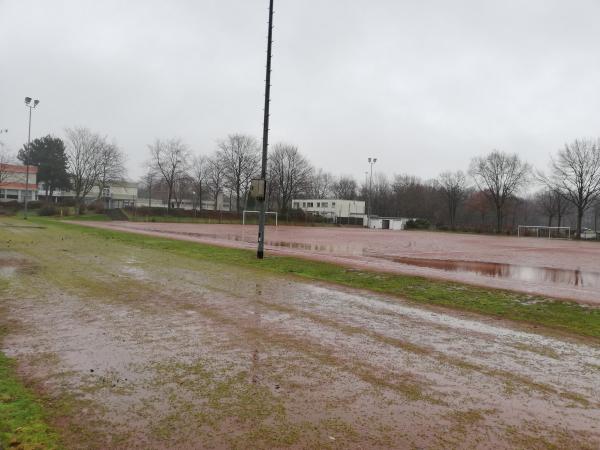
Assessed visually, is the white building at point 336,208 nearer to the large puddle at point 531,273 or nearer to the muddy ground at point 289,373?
the large puddle at point 531,273

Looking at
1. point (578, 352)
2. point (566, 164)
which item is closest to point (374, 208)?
point (566, 164)

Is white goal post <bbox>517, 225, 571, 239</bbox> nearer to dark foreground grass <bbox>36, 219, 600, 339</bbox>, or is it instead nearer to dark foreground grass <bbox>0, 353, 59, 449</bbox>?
dark foreground grass <bbox>36, 219, 600, 339</bbox>

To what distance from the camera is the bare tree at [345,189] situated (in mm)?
125113

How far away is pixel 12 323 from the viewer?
6.47 m

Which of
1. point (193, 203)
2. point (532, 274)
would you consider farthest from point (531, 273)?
point (193, 203)

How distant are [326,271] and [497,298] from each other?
5.50m

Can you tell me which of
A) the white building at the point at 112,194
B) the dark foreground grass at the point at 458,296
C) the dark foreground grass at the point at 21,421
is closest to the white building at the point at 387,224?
the white building at the point at 112,194

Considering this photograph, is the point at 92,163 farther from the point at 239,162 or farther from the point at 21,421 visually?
the point at 21,421

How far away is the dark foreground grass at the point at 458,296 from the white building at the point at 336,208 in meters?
81.8

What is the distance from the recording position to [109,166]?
7869 cm

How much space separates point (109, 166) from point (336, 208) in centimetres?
4787

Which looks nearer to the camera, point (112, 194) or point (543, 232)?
point (543, 232)

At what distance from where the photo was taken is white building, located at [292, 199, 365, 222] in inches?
3927

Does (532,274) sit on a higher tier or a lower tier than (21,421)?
lower
